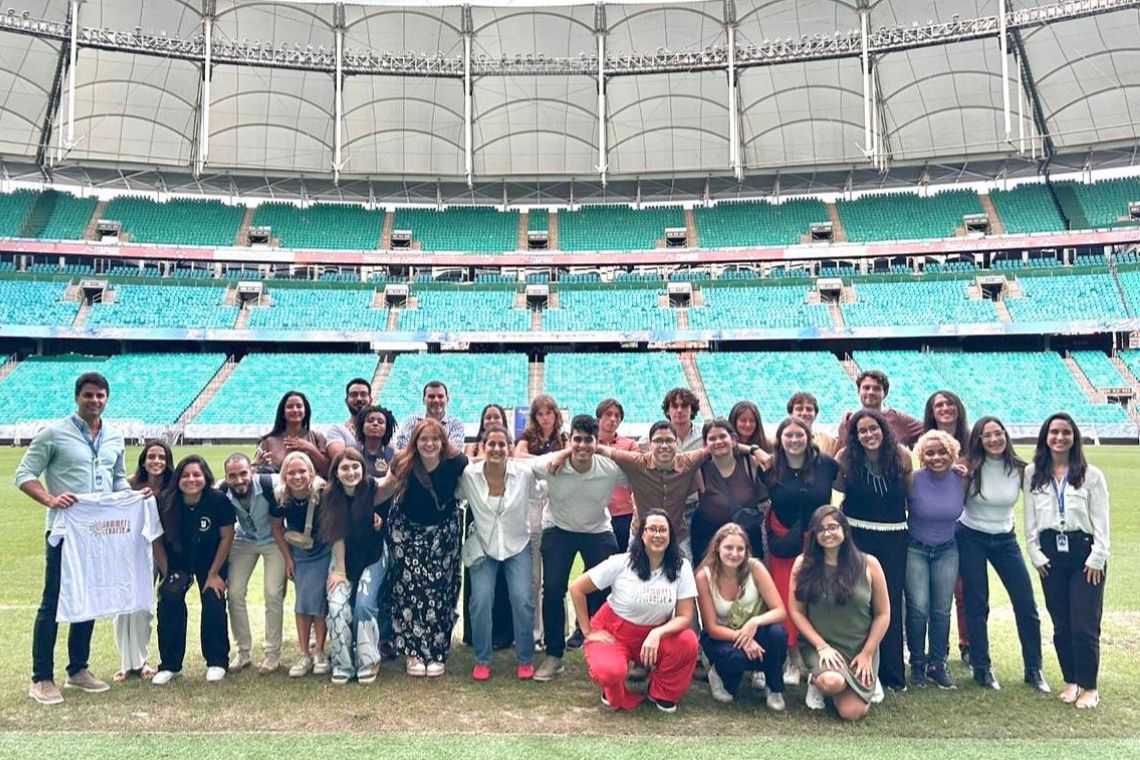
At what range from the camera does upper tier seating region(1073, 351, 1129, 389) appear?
1102 inches

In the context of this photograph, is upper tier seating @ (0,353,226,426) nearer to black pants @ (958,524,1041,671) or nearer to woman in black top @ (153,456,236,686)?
woman in black top @ (153,456,236,686)

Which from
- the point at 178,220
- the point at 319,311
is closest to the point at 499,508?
the point at 319,311

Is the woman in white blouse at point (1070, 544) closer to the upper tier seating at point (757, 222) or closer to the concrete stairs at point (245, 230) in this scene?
the upper tier seating at point (757, 222)

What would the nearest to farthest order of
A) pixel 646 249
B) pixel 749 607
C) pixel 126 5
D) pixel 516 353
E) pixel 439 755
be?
1. pixel 439 755
2. pixel 749 607
3. pixel 126 5
4. pixel 516 353
5. pixel 646 249

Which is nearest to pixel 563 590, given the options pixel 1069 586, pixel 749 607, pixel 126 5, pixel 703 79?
pixel 749 607

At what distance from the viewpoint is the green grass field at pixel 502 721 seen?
12.2 feet

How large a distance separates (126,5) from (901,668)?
35566 millimetres

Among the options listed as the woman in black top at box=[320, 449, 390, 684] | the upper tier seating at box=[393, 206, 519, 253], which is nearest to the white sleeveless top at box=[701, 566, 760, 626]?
the woman in black top at box=[320, 449, 390, 684]

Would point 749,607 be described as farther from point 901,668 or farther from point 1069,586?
point 1069,586

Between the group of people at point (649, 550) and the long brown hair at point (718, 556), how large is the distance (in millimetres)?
28

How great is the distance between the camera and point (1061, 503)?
441 centimetres

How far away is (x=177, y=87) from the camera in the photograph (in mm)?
31000

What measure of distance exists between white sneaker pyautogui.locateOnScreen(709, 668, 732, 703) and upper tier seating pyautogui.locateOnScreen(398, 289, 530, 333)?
94.3 ft

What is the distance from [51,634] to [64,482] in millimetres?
942
